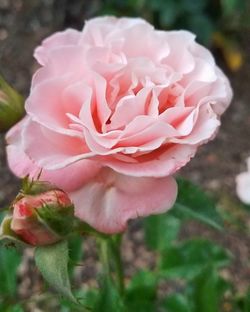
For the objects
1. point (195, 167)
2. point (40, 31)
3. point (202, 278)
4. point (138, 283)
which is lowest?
point (195, 167)

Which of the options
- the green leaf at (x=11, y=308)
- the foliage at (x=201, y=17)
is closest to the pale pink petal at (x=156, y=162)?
the green leaf at (x=11, y=308)

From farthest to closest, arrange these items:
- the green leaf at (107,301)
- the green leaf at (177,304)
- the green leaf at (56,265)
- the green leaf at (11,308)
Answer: the green leaf at (177,304) → the green leaf at (11,308) → the green leaf at (107,301) → the green leaf at (56,265)

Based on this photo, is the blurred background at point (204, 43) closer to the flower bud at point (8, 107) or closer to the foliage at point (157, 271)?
the foliage at point (157, 271)

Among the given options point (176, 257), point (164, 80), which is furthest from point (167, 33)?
point (176, 257)

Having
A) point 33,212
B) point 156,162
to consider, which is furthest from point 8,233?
point 156,162

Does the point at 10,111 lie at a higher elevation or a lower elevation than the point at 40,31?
higher

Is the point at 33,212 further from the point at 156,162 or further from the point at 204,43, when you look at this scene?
the point at 204,43

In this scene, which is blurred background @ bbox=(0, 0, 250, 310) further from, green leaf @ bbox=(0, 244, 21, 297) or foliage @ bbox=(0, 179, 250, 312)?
green leaf @ bbox=(0, 244, 21, 297)

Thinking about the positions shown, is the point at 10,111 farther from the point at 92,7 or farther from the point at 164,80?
the point at 92,7
